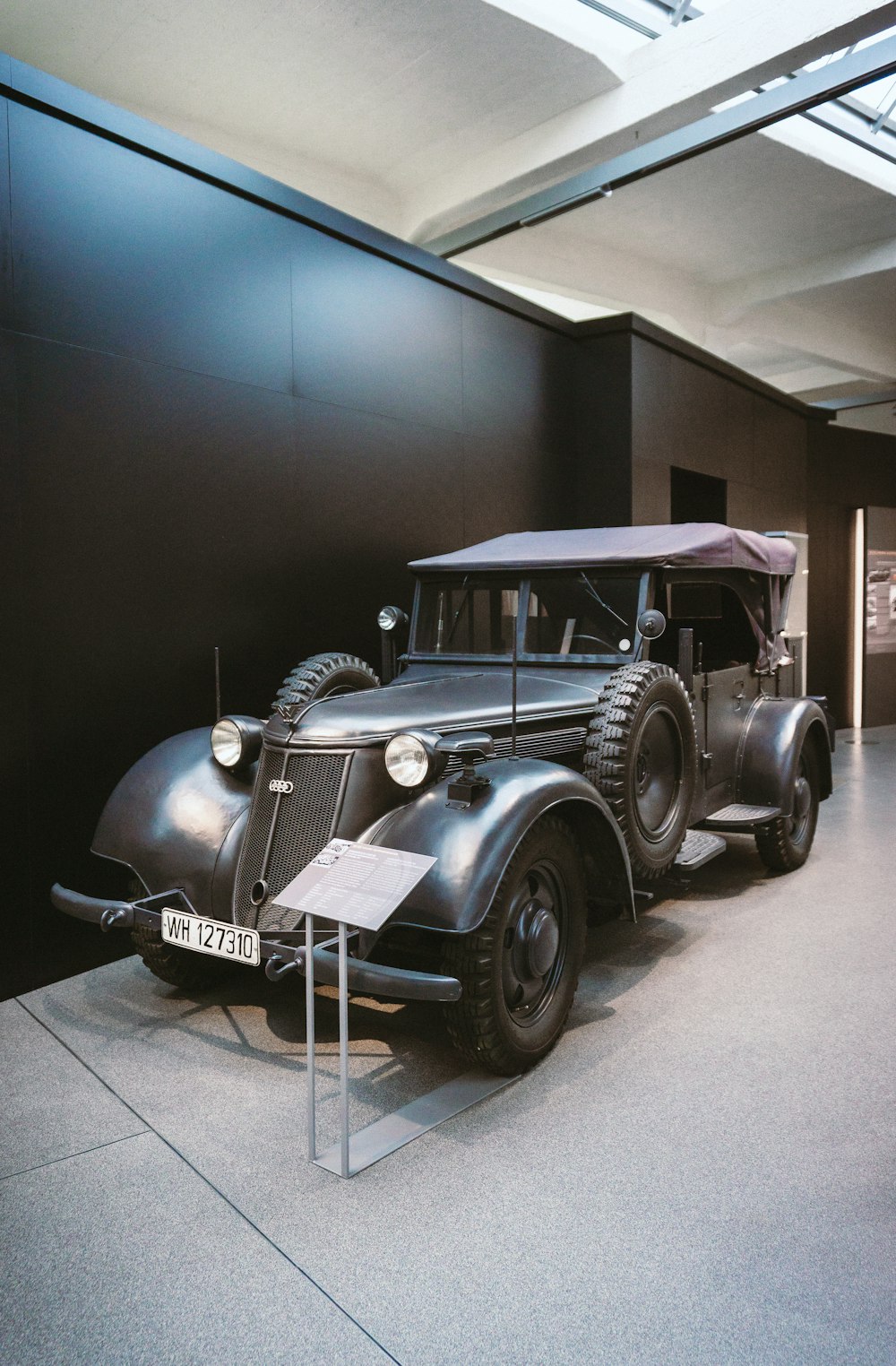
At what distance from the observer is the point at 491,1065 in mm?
2820

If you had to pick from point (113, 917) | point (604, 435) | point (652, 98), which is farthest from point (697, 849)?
point (652, 98)

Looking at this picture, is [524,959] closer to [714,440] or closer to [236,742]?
[236,742]

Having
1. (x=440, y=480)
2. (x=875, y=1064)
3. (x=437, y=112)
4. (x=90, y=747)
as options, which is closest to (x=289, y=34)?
(x=437, y=112)

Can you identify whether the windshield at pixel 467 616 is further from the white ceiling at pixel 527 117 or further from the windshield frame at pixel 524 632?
the white ceiling at pixel 527 117

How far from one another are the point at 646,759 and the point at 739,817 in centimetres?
112

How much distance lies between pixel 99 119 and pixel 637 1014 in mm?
4099

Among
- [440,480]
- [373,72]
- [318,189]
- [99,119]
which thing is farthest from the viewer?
[318,189]

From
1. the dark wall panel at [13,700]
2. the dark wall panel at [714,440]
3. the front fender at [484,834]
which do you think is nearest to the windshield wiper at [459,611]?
the front fender at [484,834]

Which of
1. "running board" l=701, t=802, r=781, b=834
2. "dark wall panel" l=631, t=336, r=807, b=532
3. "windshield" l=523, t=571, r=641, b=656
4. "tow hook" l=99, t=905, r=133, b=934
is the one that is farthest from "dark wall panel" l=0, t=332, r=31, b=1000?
"dark wall panel" l=631, t=336, r=807, b=532

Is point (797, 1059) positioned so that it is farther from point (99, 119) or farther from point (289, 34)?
point (289, 34)

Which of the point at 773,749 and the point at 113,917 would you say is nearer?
the point at 113,917

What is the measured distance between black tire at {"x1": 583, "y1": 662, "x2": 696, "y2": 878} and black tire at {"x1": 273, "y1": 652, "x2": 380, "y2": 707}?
1.16 meters

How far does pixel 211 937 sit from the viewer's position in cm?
278

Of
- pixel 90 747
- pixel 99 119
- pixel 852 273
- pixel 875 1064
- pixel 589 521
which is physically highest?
pixel 852 273
